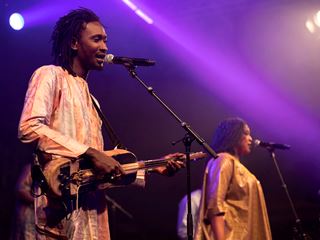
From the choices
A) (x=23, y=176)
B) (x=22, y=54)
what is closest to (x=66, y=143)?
(x=23, y=176)

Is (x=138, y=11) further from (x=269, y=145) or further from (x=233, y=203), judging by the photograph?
(x=233, y=203)

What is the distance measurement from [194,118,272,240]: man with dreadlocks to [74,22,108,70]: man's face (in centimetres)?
195

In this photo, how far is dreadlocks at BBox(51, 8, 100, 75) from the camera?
10.7ft

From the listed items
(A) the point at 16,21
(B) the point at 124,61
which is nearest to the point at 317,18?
(A) the point at 16,21

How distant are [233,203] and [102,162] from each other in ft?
7.51

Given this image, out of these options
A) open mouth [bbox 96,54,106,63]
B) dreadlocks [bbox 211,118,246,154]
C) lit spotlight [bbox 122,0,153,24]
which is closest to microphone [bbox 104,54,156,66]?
open mouth [bbox 96,54,106,63]

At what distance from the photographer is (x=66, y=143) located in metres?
2.61

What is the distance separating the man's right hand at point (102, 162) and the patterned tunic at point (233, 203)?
201 centimetres

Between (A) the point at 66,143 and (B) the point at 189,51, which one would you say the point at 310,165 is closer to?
(B) the point at 189,51

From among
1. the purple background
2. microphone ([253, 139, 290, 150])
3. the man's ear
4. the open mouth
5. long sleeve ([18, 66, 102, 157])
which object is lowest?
long sleeve ([18, 66, 102, 157])

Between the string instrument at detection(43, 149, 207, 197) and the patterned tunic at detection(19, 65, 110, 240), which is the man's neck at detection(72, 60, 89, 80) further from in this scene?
the string instrument at detection(43, 149, 207, 197)

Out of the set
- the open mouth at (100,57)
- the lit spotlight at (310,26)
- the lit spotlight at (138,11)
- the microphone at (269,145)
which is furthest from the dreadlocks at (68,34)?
the lit spotlight at (310,26)

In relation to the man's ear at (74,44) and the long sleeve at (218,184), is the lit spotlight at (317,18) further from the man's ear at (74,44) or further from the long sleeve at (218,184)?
the man's ear at (74,44)

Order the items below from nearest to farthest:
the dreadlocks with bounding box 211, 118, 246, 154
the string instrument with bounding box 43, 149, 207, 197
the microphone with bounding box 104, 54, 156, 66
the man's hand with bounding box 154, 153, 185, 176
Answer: the string instrument with bounding box 43, 149, 207, 197 < the microphone with bounding box 104, 54, 156, 66 < the man's hand with bounding box 154, 153, 185, 176 < the dreadlocks with bounding box 211, 118, 246, 154
